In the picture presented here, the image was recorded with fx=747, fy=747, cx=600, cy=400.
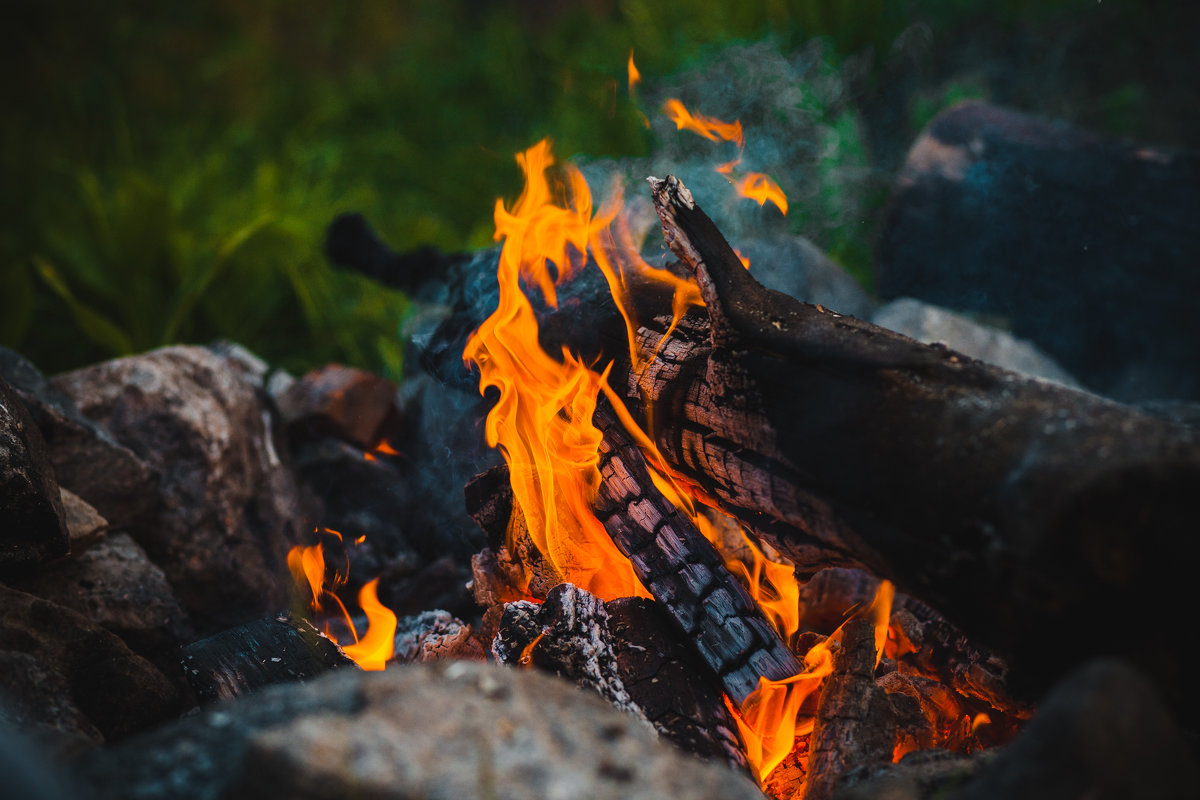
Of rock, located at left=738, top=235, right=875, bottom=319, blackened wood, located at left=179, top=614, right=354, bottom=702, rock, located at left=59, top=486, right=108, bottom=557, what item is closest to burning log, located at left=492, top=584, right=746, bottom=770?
blackened wood, located at left=179, top=614, right=354, bottom=702

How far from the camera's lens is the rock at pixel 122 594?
2404 mm

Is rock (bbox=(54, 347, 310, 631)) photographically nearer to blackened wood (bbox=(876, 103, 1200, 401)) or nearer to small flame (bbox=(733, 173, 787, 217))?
small flame (bbox=(733, 173, 787, 217))

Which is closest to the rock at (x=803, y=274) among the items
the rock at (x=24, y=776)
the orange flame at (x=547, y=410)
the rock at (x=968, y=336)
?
the rock at (x=968, y=336)

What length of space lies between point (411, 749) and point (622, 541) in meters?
1.21

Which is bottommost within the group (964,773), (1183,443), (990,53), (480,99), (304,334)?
(964,773)

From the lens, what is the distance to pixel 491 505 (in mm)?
2494

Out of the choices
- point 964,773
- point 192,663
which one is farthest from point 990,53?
point 192,663

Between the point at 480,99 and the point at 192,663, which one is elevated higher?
the point at 480,99

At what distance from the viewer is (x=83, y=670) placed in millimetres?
1996

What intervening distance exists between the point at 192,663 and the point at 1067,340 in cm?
437

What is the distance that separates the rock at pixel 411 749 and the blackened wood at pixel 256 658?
877 mm

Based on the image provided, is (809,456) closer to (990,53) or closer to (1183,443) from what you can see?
(1183,443)

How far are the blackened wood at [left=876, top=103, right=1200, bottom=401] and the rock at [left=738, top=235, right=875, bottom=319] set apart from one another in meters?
0.40

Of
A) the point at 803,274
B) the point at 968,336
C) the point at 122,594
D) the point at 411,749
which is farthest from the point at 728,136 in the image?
the point at 411,749
